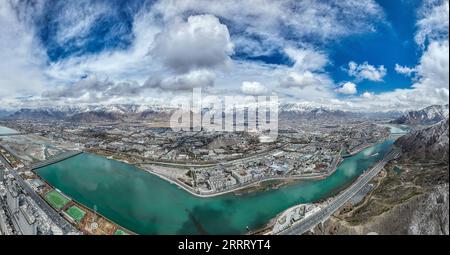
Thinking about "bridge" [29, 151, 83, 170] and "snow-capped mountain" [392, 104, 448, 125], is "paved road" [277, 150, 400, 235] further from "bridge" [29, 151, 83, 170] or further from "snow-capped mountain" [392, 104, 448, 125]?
"snow-capped mountain" [392, 104, 448, 125]

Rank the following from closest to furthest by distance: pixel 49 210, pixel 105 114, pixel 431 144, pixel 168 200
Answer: pixel 49 210 → pixel 168 200 → pixel 431 144 → pixel 105 114

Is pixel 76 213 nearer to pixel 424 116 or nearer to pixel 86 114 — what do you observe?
pixel 424 116

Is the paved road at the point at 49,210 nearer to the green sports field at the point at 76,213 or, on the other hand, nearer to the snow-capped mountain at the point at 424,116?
the green sports field at the point at 76,213

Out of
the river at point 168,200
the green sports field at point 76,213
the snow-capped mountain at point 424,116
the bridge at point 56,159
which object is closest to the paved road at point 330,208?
the river at point 168,200

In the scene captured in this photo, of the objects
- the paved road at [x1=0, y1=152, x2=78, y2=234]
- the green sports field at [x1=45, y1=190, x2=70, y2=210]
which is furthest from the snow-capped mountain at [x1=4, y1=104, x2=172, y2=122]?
the green sports field at [x1=45, y1=190, x2=70, y2=210]

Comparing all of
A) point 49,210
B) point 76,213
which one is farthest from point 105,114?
point 76,213

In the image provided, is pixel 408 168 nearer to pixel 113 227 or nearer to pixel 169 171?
pixel 169 171
